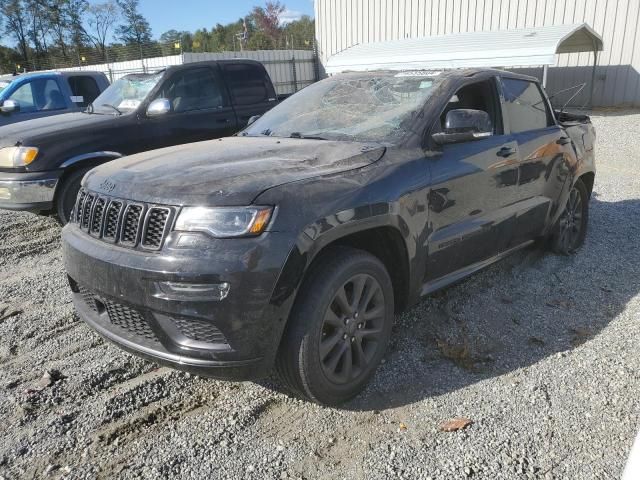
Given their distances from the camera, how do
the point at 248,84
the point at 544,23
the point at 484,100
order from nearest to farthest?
1. the point at 484,100
2. the point at 248,84
3. the point at 544,23

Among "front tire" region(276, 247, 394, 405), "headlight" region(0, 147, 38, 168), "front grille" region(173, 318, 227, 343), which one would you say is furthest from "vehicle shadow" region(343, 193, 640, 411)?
"headlight" region(0, 147, 38, 168)

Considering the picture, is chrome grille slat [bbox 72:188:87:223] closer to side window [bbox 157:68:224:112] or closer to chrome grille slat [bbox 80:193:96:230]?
chrome grille slat [bbox 80:193:96:230]

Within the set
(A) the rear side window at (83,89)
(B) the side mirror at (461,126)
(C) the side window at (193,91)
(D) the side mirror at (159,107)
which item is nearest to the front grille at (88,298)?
(B) the side mirror at (461,126)

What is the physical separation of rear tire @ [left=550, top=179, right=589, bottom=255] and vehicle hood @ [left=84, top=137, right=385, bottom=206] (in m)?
2.68

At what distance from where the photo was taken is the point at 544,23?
17422mm

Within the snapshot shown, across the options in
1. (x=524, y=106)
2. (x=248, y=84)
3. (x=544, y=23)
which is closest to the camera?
(x=524, y=106)

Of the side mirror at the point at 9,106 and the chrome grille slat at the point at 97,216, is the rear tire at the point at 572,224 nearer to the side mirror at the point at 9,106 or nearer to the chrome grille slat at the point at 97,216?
the chrome grille slat at the point at 97,216

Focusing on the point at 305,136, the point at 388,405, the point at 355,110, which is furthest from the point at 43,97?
the point at 388,405

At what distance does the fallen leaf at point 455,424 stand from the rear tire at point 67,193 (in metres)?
4.62

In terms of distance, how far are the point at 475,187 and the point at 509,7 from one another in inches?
677

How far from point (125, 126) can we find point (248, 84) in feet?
6.60

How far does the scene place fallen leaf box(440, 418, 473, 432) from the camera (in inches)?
105

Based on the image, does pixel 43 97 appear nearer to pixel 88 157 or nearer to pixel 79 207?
pixel 88 157

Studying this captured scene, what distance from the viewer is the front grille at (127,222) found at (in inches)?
97.2
